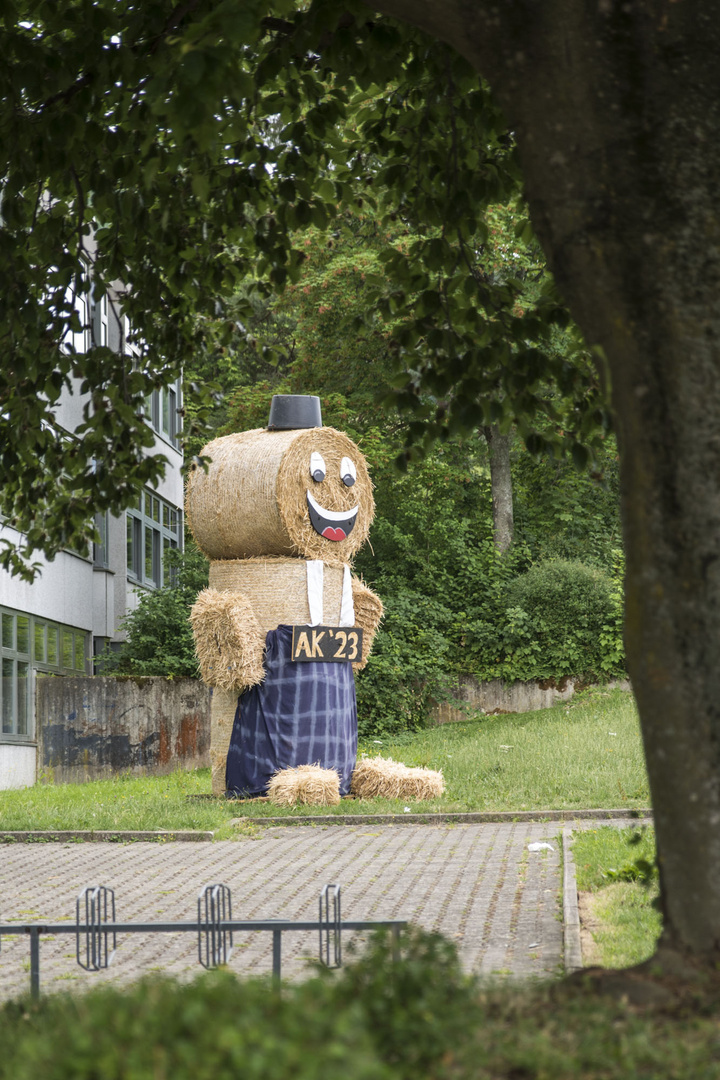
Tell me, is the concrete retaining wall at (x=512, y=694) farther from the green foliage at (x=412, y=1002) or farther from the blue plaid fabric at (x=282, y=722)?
the green foliage at (x=412, y=1002)

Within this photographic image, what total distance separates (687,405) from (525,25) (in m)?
1.44

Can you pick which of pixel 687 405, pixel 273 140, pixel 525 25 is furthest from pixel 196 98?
pixel 273 140

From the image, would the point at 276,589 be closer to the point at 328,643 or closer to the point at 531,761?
the point at 328,643

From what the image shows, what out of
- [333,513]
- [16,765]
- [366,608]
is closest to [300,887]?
[333,513]

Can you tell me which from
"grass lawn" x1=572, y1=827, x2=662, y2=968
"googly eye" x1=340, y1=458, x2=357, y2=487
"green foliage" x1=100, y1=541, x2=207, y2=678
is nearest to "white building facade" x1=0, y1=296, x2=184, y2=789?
"green foliage" x1=100, y1=541, x2=207, y2=678

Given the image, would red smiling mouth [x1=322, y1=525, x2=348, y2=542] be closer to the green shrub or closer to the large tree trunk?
the green shrub

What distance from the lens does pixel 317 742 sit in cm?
1501

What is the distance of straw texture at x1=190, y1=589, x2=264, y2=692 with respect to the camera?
14.8m

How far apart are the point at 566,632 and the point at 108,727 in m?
9.58

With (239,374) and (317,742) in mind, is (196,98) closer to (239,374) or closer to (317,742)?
(317,742)

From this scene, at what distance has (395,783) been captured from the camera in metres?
15.3

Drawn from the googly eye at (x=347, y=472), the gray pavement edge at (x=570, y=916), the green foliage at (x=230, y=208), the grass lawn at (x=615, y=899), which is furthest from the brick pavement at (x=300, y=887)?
the googly eye at (x=347, y=472)

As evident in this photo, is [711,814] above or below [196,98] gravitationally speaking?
below

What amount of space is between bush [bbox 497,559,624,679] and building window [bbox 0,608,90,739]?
8886 millimetres
